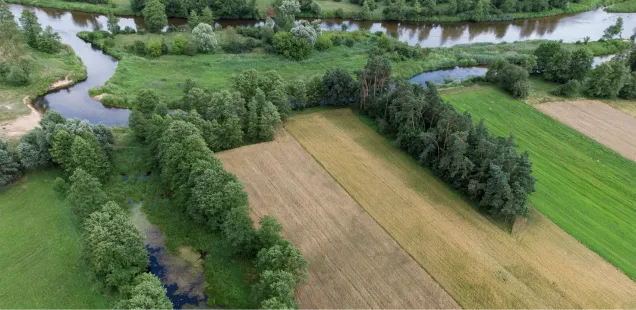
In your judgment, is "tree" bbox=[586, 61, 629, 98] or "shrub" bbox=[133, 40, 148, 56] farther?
"shrub" bbox=[133, 40, 148, 56]

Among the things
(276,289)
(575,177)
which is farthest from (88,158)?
(575,177)

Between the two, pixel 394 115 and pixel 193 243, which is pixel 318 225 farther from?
pixel 394 115

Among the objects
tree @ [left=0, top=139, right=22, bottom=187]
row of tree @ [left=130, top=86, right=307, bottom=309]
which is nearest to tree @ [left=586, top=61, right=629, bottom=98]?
row of tree @ [left=130, top=86, right=307, bottom=309]

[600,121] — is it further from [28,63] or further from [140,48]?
[28,63]

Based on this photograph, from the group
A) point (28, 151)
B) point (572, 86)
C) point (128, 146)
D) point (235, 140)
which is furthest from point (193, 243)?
point (572, 86)

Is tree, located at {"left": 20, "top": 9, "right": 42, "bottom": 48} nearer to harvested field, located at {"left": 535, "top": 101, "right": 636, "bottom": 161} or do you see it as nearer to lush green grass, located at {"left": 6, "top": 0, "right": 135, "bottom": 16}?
lush green grass, located at {"left": 6, "top": 0, "right": 135, "bottom": 16}
